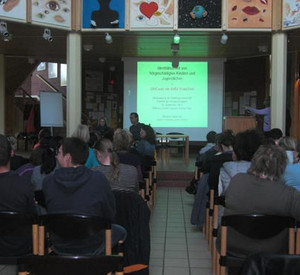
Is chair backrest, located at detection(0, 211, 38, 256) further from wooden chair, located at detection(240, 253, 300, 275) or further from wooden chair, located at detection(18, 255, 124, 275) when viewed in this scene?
wooden chair, located at detection(240, 253, 300, 275)

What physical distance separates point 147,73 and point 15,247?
8350 mm

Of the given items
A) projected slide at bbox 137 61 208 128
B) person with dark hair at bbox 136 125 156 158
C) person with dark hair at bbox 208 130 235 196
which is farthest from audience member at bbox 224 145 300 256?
projected slide at bbox 137 61 208 128

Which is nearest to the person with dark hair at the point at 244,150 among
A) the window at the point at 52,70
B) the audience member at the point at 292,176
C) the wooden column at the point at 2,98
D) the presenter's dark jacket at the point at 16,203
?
the audience member at the point at 292,176

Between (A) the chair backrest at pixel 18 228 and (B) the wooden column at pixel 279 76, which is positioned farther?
(B) the wooden column at pixel 279 76

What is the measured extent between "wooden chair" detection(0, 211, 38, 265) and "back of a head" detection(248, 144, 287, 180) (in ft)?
4.95

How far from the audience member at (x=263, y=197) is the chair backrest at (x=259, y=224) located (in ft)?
0.35

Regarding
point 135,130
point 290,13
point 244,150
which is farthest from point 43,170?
point 290,13

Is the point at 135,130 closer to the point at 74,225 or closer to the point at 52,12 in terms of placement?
the point at 52,12

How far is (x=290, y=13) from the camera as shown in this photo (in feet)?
22.4

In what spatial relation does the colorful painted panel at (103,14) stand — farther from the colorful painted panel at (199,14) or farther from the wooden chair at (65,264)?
the wooden chair at (65,264)

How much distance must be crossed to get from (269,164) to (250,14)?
16.5 ft

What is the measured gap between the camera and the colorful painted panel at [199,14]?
7.08 meters

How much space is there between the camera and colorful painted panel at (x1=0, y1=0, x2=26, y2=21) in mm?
6492

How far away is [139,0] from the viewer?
7160 mm
